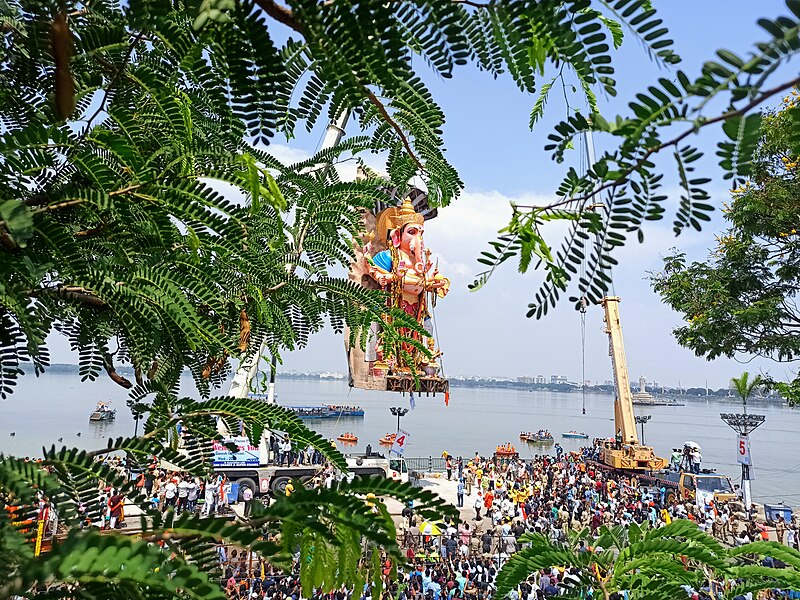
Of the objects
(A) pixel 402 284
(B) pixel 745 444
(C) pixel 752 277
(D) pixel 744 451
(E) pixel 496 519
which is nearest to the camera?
(C) pixel 752 277

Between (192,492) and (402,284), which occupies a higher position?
(402,284)

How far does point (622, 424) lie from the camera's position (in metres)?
20.1

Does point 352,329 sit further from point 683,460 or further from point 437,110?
point 683,460

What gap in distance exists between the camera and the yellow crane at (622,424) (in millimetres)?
19297

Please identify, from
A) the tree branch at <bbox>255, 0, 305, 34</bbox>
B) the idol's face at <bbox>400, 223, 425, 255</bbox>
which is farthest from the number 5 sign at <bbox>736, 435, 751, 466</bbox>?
the tree branch at <bbox>255, 0, 305, 34</bbox>

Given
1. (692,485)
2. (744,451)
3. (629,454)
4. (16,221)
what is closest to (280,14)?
(16,221)

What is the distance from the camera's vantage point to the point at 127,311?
1.61 metres

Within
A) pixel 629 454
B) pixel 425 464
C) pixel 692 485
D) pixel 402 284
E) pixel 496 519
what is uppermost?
pixel 402 284

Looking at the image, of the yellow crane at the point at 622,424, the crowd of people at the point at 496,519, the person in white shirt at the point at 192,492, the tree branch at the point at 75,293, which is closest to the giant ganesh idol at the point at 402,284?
the crowd of people at the point at 496,519

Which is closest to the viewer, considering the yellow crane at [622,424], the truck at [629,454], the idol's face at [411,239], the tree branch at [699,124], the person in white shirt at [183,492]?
the tree branch at [699,124]

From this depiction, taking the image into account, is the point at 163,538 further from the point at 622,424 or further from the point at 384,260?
the point at 622,424

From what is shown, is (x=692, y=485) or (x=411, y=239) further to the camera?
(x=692, y=485)

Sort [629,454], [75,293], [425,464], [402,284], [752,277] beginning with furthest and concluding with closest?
[425,464] → [629,454] → [402,284] → [752,277] → [75,293]

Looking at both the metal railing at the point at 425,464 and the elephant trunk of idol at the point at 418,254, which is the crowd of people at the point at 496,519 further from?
the elephant trunk of idol at the point at 418,254
